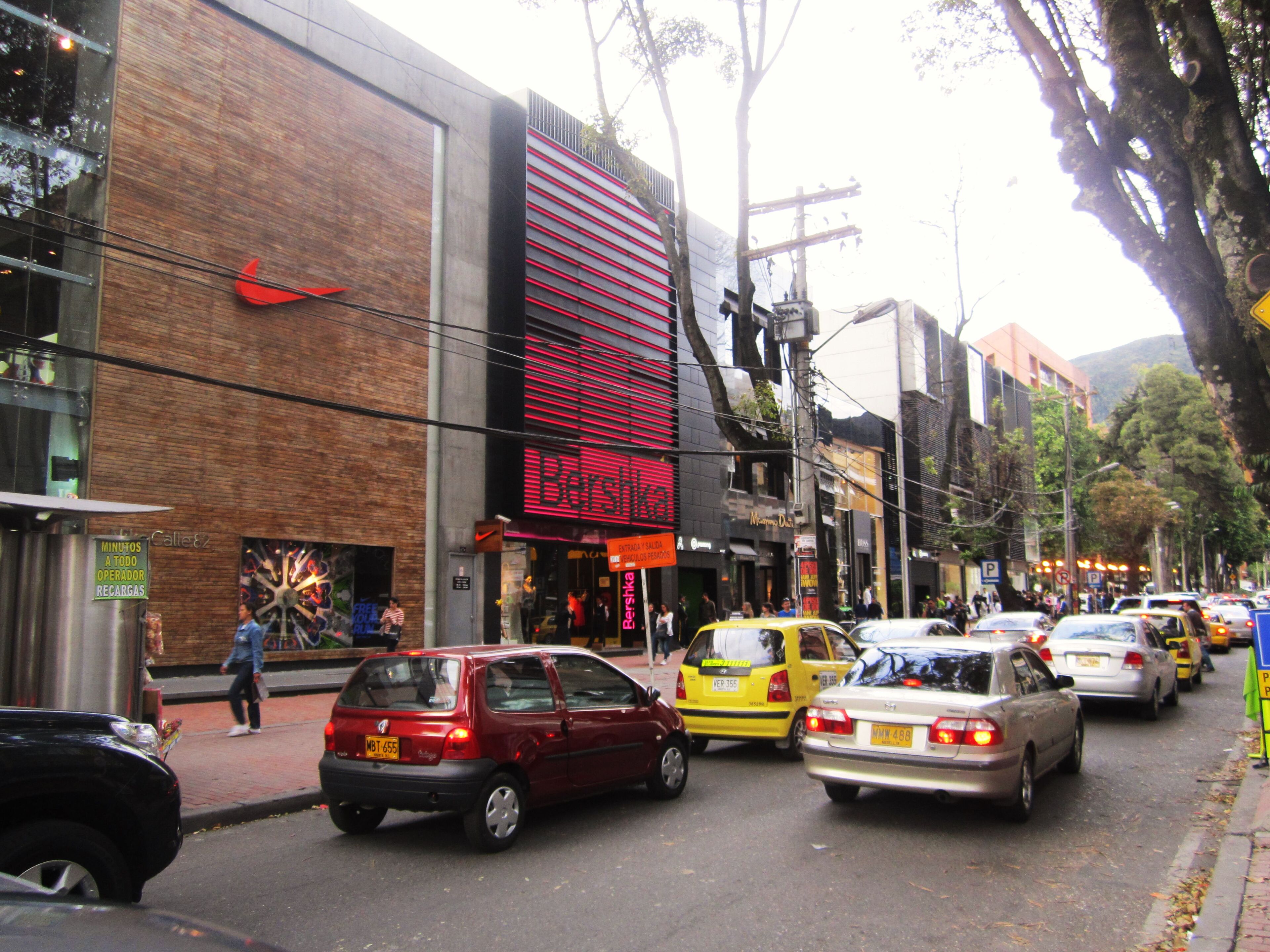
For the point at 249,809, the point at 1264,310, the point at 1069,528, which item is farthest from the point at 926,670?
the point at 1069,528

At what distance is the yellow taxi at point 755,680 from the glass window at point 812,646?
1 centimetres

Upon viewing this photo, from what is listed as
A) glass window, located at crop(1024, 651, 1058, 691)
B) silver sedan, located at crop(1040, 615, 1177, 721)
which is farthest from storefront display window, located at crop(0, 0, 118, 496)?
silver sedan, located at crop(1040, 615, 1177, 721)

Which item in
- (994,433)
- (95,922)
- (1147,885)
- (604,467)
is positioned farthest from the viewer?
(994,433)

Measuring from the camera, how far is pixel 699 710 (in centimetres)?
1030

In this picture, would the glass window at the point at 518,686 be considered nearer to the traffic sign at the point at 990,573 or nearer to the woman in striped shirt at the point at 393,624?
the woman in striped shirt at the point at 393,624

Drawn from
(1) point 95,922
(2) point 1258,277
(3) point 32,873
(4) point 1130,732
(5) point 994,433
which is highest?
(5) point 994,433

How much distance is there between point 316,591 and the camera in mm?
17703

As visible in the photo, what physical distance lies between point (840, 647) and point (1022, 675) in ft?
11.5

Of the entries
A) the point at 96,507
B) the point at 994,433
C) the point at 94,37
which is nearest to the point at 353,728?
the point at 96,507

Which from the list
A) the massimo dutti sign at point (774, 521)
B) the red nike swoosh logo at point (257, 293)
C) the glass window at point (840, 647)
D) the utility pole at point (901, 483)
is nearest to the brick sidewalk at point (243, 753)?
the glass window at point (840, 647)

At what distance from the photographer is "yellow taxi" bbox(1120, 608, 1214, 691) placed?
17438 mm

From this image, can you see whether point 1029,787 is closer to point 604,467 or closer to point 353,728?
point 353,728

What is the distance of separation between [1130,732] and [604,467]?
1532cm

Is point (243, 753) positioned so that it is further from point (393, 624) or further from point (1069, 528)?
point (1069, 528)
